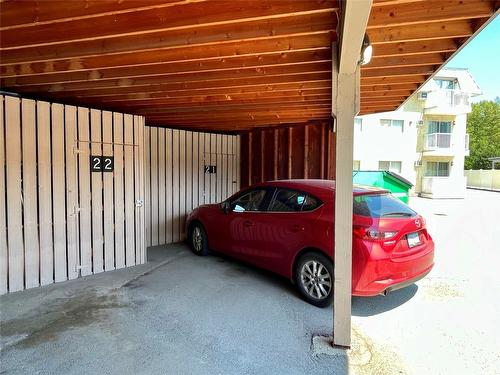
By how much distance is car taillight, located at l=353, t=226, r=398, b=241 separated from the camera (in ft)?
12.1

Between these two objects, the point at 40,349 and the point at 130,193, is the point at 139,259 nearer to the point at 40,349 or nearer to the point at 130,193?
the point at 130,193

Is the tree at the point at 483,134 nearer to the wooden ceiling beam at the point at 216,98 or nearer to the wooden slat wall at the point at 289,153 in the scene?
the wooden slat wall at the point at 289,153

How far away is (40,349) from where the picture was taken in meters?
3.10

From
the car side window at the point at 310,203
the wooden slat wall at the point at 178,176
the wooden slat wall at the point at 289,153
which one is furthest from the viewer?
the wooden slat wall at the point at 289,153

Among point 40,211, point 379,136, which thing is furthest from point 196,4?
point 379,136

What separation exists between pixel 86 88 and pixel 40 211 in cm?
190

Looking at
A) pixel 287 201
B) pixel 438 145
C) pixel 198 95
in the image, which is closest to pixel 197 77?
pixel 198 95

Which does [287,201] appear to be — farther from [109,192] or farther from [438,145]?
[438,145]

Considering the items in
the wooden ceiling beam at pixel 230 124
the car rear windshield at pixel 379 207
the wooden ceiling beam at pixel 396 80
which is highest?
the wooden ceiling beam at pixel 396 80

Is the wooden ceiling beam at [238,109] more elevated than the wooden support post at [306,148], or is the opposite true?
the wooden ceiling beam at [238,109]

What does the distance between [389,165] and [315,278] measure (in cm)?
2027

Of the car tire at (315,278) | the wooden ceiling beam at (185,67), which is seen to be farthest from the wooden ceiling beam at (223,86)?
the car tire at (315,278)

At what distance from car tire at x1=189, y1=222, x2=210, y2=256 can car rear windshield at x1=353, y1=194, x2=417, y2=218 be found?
331 cm

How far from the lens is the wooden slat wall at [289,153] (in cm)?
781
